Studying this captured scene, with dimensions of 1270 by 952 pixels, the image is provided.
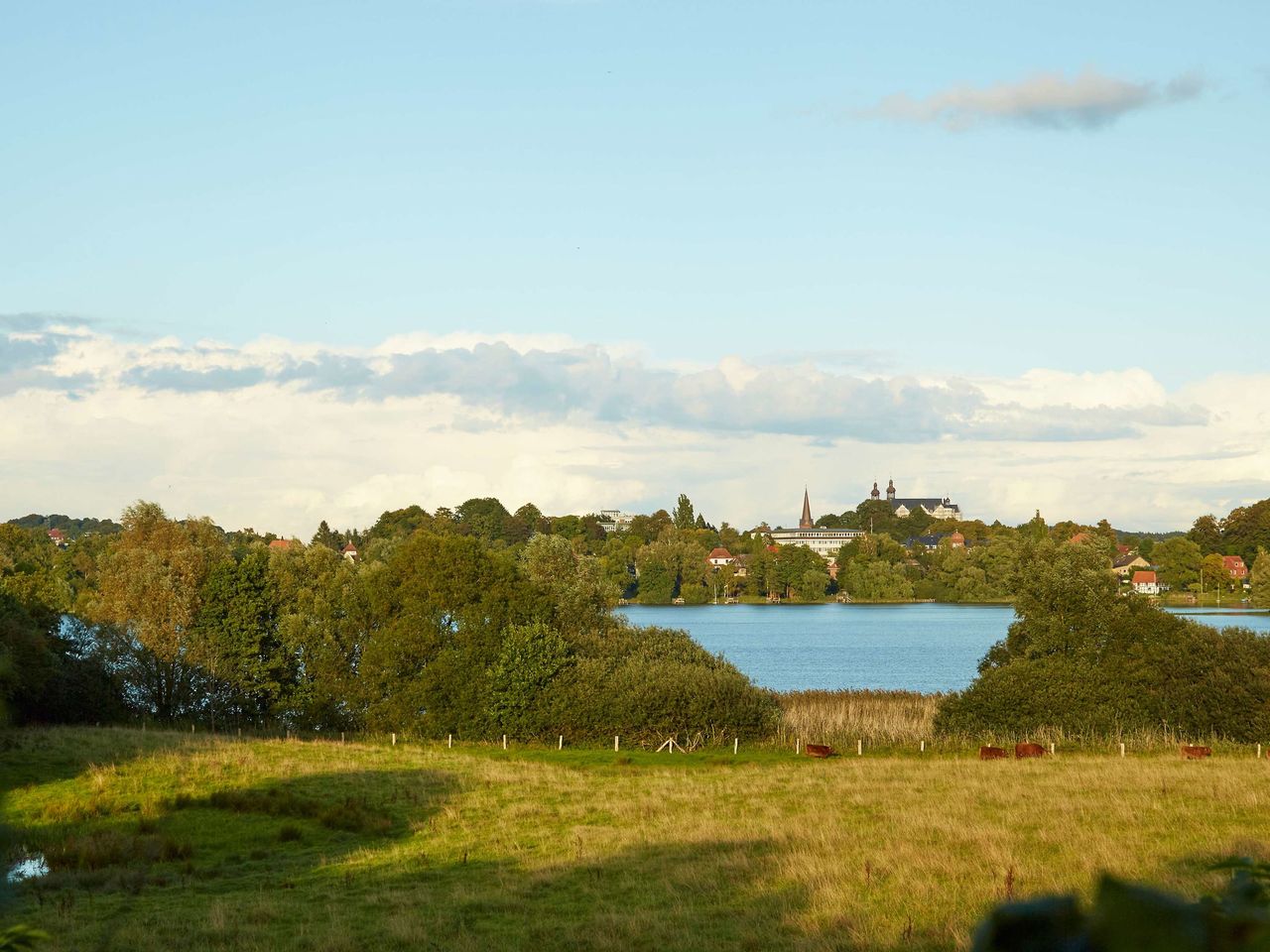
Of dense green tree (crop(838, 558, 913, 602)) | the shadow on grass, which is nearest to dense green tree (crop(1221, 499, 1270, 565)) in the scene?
dense green tree (crop(838, 558, 913, 602))

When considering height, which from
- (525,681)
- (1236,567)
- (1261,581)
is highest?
(1236,567)

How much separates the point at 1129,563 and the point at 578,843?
155711 mm

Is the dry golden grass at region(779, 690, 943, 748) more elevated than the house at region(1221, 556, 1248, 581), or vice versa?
the house at region(1221, 556, 1248, 581)

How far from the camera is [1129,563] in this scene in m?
164

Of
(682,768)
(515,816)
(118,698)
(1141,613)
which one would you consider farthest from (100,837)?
(1141,613)

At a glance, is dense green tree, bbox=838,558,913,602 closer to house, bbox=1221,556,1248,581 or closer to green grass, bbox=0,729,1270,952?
house, bbox=1221,556,1248,581

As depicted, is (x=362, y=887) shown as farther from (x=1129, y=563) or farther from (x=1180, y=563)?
(x=1129, y=563)

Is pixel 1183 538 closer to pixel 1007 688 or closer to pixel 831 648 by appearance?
pixel 831 648

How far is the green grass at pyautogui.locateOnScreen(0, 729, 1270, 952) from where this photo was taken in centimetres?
1684

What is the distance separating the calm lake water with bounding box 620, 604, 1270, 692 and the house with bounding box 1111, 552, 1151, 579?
17.1m

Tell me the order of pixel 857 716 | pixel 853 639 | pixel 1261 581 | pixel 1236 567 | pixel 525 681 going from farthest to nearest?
→ pixel 1236 567
pixel 1261 581
pixel 853 639
pixel 857 716
pixel 525 681

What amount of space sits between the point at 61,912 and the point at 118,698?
3785 centimetres

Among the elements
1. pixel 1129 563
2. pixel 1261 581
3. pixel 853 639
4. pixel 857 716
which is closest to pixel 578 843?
pixel 857 716

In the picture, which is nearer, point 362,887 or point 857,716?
point 362,887
